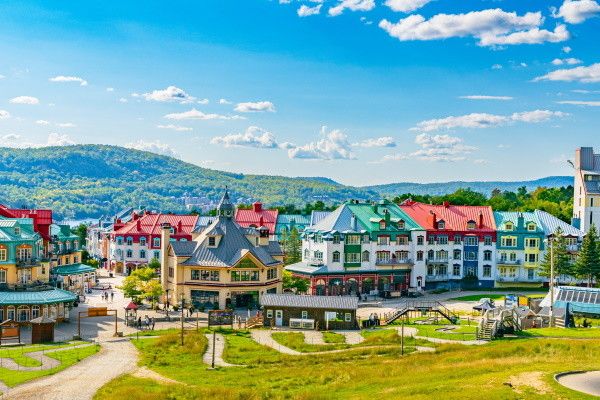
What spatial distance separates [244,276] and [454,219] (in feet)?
117

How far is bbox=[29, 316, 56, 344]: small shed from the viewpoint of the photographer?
192ft

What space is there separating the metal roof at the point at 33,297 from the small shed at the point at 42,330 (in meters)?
7.74

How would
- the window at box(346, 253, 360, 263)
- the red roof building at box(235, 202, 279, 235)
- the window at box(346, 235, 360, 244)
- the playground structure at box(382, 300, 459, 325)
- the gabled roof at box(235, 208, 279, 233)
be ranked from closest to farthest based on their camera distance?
the playground structure at box(382, 300, 459, 325) < the window at box(346, 253, 360, 263) < the window at box(346, 235, 360, 244) < the red roof building at box(235, 202, 279, 235) < the gabled roof at box(235, 208, 279, 233)

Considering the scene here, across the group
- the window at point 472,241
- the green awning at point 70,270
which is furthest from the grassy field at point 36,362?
the window at point 472,241

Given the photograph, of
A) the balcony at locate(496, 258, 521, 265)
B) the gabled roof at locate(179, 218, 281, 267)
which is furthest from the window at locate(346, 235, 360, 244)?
the balcony at locate(496, 258, 521, 265)

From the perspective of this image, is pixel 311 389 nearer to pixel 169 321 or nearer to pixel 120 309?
pixel 169 321

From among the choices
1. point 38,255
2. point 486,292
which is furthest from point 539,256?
point 38,255

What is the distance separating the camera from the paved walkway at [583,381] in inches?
1382

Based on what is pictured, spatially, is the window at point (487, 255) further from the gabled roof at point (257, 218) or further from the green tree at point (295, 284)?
the gabled roof at point (257, 218)

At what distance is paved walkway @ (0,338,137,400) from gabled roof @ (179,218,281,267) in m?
23.3

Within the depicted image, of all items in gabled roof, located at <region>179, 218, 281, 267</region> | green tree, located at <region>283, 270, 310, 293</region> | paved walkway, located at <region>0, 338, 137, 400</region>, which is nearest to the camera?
paved walkway, located at <region>0, 338, 137, 400</region>

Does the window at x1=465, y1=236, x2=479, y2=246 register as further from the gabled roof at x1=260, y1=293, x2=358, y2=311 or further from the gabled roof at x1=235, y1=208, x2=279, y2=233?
the gabled roof at x1=235, y1=208, x2=279, y2=233

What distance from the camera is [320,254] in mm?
91750

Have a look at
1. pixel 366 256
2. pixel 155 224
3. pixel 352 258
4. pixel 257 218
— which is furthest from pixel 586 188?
pixel 155 224
